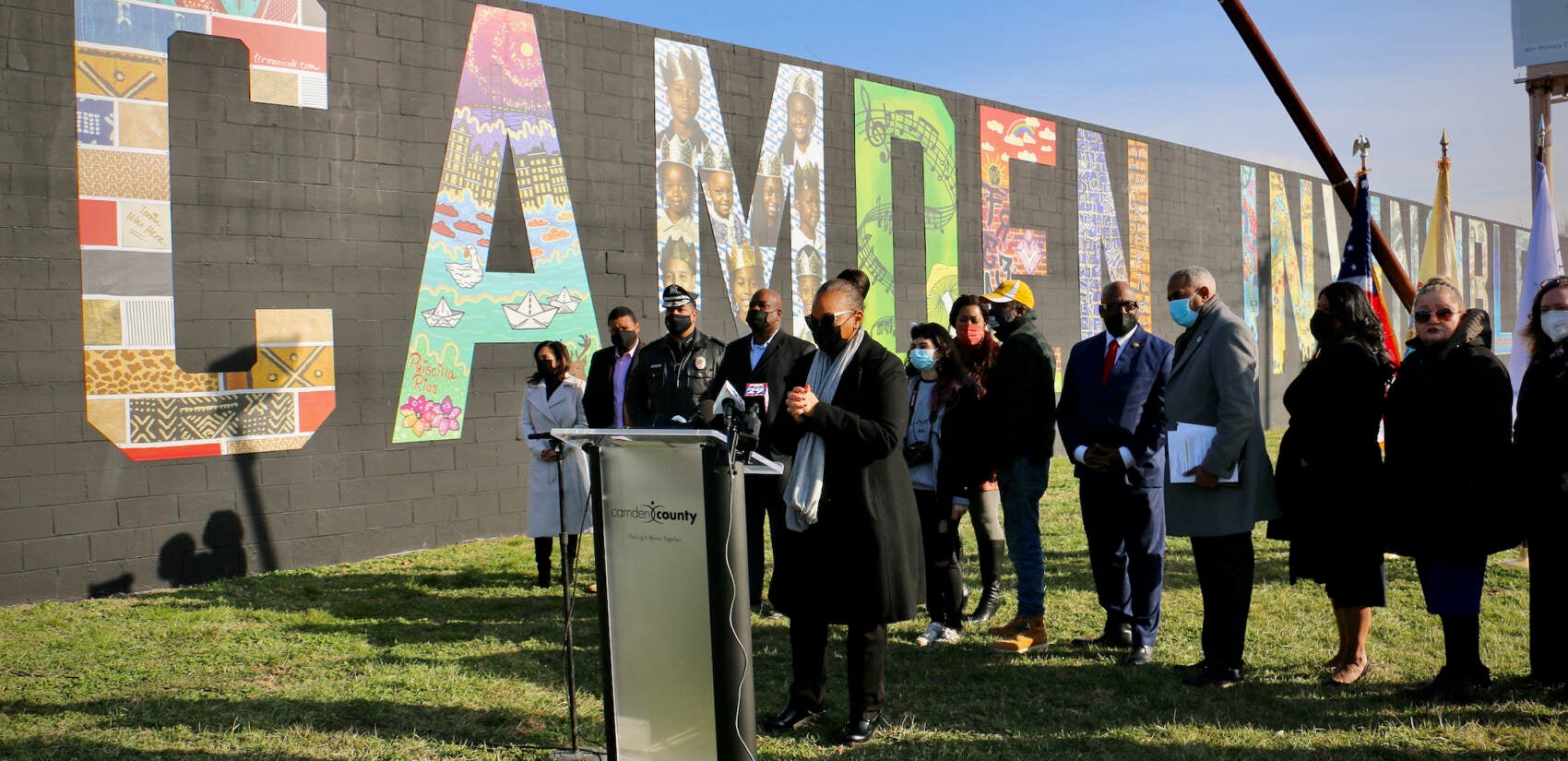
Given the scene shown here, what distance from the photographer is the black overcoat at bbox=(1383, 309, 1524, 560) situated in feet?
15.9

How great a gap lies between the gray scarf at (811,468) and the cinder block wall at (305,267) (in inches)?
212

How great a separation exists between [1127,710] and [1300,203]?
62.3 ft

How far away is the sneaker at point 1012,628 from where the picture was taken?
20.0ft

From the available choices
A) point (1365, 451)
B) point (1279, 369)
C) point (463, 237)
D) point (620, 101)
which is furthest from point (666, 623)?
point (1279, 369)

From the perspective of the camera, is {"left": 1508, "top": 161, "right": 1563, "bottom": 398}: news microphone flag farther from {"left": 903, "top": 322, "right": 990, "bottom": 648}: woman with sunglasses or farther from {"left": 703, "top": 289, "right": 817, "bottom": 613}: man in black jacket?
{"left": 703, "top": 289, "right": 817, "bottom": 613}: man in black jacket

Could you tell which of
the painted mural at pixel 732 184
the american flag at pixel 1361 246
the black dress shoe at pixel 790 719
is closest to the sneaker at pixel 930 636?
the black dress shoe at pixel 790 719

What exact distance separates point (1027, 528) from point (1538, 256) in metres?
5.35

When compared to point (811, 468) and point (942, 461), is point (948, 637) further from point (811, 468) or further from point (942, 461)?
point (811, 468)

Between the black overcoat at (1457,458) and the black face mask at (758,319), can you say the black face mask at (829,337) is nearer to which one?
the black face mask at (758,319)

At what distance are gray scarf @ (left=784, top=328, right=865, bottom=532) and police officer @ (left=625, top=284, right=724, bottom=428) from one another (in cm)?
261

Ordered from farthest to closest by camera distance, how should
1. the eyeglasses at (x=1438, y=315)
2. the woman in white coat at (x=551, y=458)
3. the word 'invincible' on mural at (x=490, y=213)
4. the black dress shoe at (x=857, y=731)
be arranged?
the woman in white coat at (x=551, y=458), the word 'invincible' on mural at (x=490, y=213), the eyeglasses at (x=1438, y=315), the black dress shoe at (x=857, y=731)

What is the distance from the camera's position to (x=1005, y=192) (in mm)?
14789

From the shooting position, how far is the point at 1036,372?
238 inches

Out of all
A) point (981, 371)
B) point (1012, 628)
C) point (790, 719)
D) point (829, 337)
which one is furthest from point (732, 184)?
point (790, 719)
